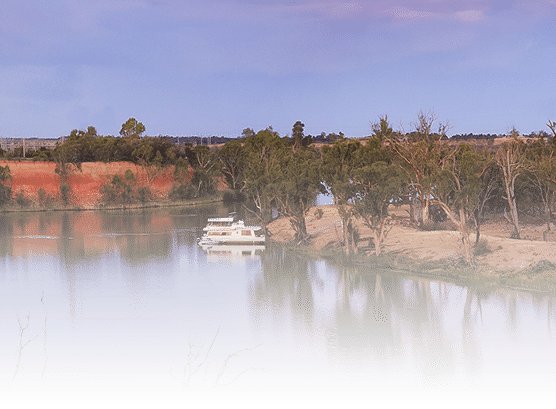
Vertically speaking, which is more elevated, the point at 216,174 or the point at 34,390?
the point at 216,174

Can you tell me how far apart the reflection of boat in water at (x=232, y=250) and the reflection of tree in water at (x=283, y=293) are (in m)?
2.17

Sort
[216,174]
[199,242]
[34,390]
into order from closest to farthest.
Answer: [34,390], [199,242], [216,174]

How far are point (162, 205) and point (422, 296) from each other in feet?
199

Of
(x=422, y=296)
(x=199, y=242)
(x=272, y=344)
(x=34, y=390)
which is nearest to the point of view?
(x=34, y=390)

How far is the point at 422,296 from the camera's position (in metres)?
26.2

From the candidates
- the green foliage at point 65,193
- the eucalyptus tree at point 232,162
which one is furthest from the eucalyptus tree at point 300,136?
the green foliage at point 65,193

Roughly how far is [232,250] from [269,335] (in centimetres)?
2185

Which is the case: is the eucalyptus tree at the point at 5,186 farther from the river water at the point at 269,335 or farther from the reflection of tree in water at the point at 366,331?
the reflection of tree in water at the point at 366,331

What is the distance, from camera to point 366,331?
21.2m

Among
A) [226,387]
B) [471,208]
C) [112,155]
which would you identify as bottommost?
[226,387]

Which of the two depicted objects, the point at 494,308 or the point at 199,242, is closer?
the point at 494,308

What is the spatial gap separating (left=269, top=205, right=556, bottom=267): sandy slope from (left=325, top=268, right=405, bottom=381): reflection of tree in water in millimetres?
4760

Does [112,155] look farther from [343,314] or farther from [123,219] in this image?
[343,314]

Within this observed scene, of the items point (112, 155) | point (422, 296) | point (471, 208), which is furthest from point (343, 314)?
point (112, 155)
